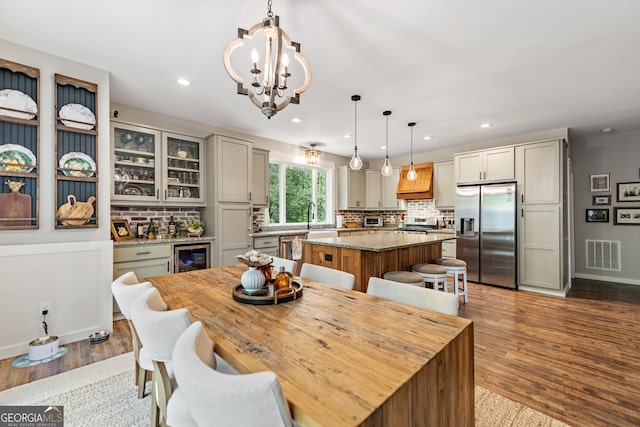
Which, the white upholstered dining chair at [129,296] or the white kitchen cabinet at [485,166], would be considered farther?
the white kitchen cabinet at [485,166]

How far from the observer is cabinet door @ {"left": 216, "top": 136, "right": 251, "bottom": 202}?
13.2ft

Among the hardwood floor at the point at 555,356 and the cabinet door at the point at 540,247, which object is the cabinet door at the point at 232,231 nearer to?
the hardwood floor at the point at 555,356

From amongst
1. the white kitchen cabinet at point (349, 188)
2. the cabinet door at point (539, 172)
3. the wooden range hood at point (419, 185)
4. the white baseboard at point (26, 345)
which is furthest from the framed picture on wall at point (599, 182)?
the white baseboard at point (26, 345)

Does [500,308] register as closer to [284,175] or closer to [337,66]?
[337,66]

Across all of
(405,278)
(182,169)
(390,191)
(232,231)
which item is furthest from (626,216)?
(182,169)

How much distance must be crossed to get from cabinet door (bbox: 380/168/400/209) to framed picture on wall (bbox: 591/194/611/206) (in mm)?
3500

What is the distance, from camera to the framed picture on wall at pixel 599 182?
498 centimetres

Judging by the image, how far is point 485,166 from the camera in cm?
486

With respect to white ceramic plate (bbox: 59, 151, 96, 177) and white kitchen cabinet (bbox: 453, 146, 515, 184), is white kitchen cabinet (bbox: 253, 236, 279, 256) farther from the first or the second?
white kitchen cabinet (bbox: 453, 146, 515, 184)

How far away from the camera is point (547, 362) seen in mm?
2305

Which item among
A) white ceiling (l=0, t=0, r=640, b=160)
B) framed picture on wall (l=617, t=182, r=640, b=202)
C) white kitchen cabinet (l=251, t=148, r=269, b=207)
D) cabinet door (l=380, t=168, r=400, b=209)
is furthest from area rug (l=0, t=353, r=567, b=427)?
framed picture on wall (l=617, t=182, r=640, b=202)

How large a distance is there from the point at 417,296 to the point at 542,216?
4062 millimetres

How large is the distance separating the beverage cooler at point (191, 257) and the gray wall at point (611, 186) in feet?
21.6

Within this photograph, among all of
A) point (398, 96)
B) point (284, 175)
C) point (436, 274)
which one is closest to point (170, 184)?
point (284, 175)
